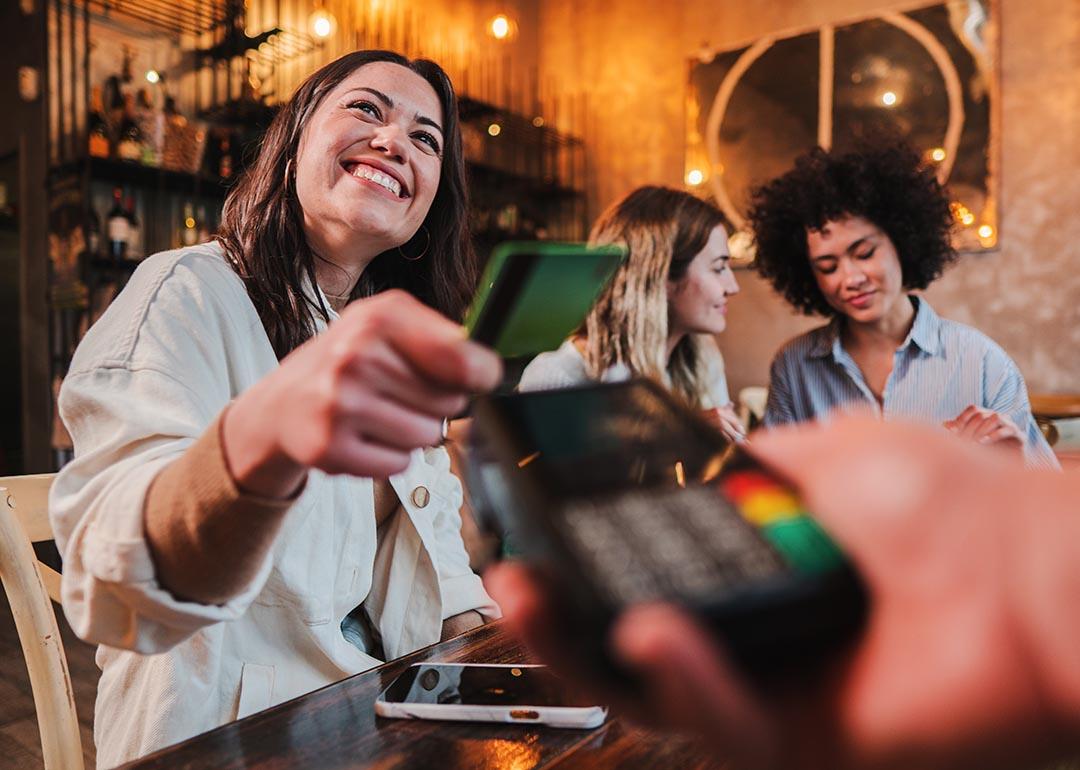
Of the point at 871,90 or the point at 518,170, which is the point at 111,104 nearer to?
the point at 518,170

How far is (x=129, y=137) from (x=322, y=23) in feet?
3.93

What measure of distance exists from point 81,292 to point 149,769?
288 centimetres

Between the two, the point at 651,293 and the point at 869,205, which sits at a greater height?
the point at 869,205

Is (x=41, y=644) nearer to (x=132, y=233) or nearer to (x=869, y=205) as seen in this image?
(x=869, y=205)

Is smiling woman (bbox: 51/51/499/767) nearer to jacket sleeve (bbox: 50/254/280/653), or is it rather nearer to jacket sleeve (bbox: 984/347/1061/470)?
jacket sleeve (bbox: 50/254/280/653)

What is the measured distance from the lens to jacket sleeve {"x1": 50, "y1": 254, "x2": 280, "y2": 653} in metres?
0.57

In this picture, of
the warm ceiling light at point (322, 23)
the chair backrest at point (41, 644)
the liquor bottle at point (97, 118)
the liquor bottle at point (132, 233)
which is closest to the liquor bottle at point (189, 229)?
the liquor bottle at point (132, 233)

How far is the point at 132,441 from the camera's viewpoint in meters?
0.69

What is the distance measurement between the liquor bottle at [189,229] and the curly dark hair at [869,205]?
2.38 meters

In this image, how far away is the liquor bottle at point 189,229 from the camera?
3.28 m

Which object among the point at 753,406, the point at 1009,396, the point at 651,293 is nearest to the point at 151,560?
the point at 651,293

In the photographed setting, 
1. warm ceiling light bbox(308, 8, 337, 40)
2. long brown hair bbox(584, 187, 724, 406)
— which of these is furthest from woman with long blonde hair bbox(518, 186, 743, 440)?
warm ceiling light bbox(308, 8, 337, 40)

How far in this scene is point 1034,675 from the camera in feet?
0.88

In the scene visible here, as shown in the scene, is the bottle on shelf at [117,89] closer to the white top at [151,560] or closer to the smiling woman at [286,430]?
the smiling woman at [286,430]
